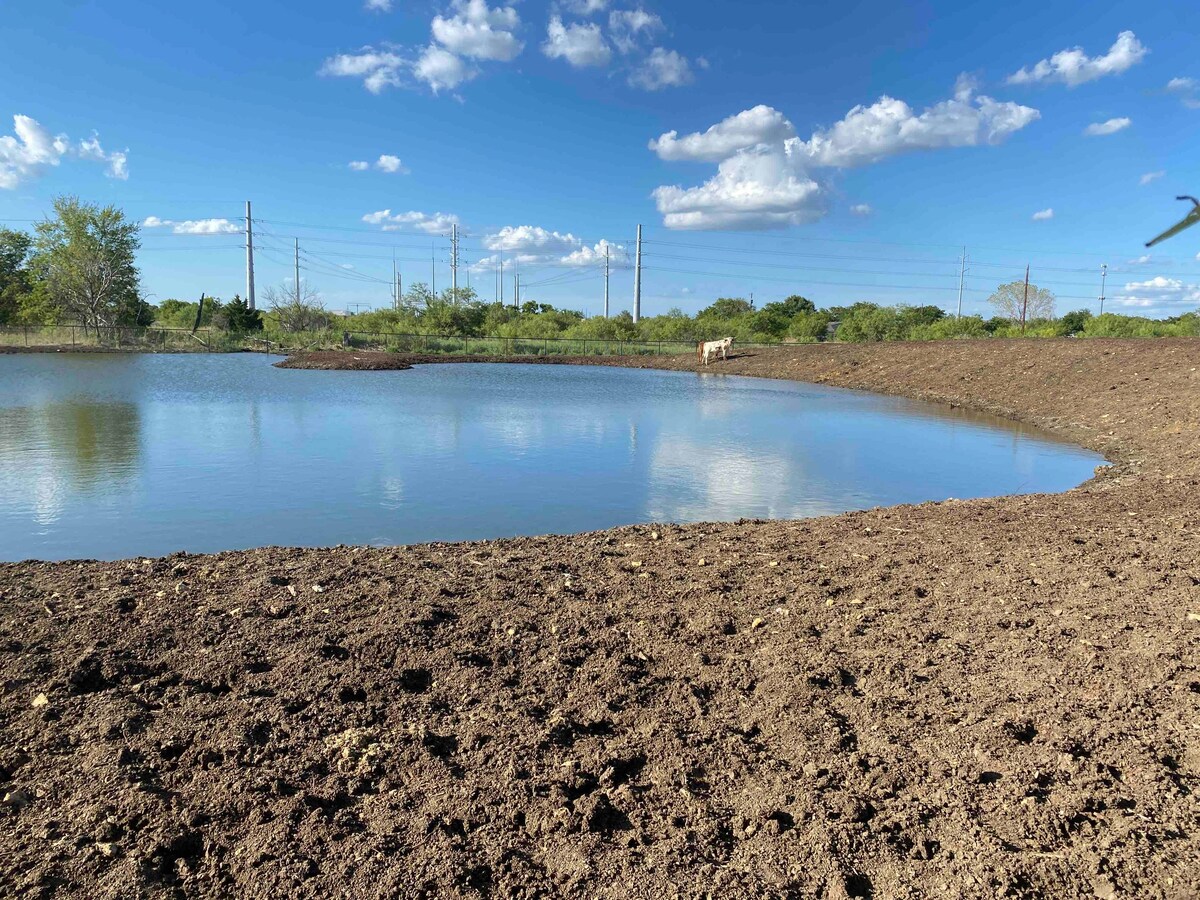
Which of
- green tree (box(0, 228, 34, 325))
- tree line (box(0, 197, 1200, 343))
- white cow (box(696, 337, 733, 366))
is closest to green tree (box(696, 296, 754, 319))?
tree line (box(0, 197, 1200, 343))

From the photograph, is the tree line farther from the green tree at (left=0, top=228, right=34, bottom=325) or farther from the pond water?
the pond water

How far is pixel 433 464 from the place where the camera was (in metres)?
10.2

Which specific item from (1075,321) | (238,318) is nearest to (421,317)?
(238,318)

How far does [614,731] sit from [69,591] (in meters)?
3.72

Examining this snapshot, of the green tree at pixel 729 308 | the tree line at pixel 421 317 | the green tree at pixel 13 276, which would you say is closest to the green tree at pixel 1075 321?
the tree line at pixel 421 317

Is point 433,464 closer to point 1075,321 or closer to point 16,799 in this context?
point 16,799

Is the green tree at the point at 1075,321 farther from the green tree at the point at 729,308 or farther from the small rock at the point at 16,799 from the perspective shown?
the small rock at the point at 16,799

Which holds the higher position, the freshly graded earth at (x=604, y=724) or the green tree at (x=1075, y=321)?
the green tree at (x=1075, y=321)

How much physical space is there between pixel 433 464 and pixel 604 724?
294 inches

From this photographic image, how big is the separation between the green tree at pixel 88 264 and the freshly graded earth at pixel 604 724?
56804 mm

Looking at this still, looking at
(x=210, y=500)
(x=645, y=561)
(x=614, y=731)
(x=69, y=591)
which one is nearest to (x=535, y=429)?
(x=210, y=500)

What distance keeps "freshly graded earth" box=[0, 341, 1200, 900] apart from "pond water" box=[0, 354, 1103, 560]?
5.33 ft

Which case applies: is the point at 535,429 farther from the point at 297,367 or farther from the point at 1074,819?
the point at 297,367

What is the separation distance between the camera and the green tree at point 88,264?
165ft
